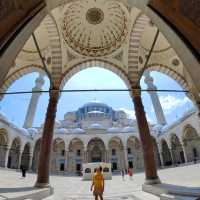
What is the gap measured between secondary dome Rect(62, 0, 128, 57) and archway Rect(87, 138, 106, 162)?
28466mm

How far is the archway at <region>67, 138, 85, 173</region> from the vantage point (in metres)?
35.3

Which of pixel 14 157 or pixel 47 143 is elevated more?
pixel 14 157

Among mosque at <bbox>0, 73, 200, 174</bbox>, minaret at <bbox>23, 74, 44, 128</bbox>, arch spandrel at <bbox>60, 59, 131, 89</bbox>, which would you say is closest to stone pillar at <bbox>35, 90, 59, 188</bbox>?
arch spandrel at <bbox>60, 59, 131, 89</bbox>

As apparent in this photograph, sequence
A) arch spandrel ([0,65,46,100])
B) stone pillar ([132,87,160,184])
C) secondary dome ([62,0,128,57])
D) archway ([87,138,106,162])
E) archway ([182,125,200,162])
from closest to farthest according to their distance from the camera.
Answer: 1. stone pillar ([132,87,160,184])
2. secondary dome ([62,0,128,57])
3. arch spandrel ([0,65,46,100])
4. archway ([182,125,200,162])
5. archway ([87,138,106,162])

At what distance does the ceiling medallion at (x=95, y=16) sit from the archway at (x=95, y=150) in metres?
29.5

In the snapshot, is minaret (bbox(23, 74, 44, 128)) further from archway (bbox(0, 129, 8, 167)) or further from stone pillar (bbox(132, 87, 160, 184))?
stone pillar (bbox(132, 87, 160, 184))

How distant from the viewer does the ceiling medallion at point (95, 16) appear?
9.07 meters

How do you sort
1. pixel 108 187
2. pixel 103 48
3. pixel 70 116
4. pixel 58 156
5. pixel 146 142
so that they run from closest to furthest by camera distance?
1. pixel 146 142
2. pixel 103 48
3. pixel 108 187
4. pixel 58 156
5. pixel 70 116

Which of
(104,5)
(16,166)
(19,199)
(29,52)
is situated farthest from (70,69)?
(16,166)

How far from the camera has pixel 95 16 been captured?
30.4 ft

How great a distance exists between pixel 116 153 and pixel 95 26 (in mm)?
31107

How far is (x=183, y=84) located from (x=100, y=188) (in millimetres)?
8073

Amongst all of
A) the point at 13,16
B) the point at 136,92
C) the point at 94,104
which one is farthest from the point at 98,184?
the point at 94,104

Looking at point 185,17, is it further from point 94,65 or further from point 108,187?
point 108,187
